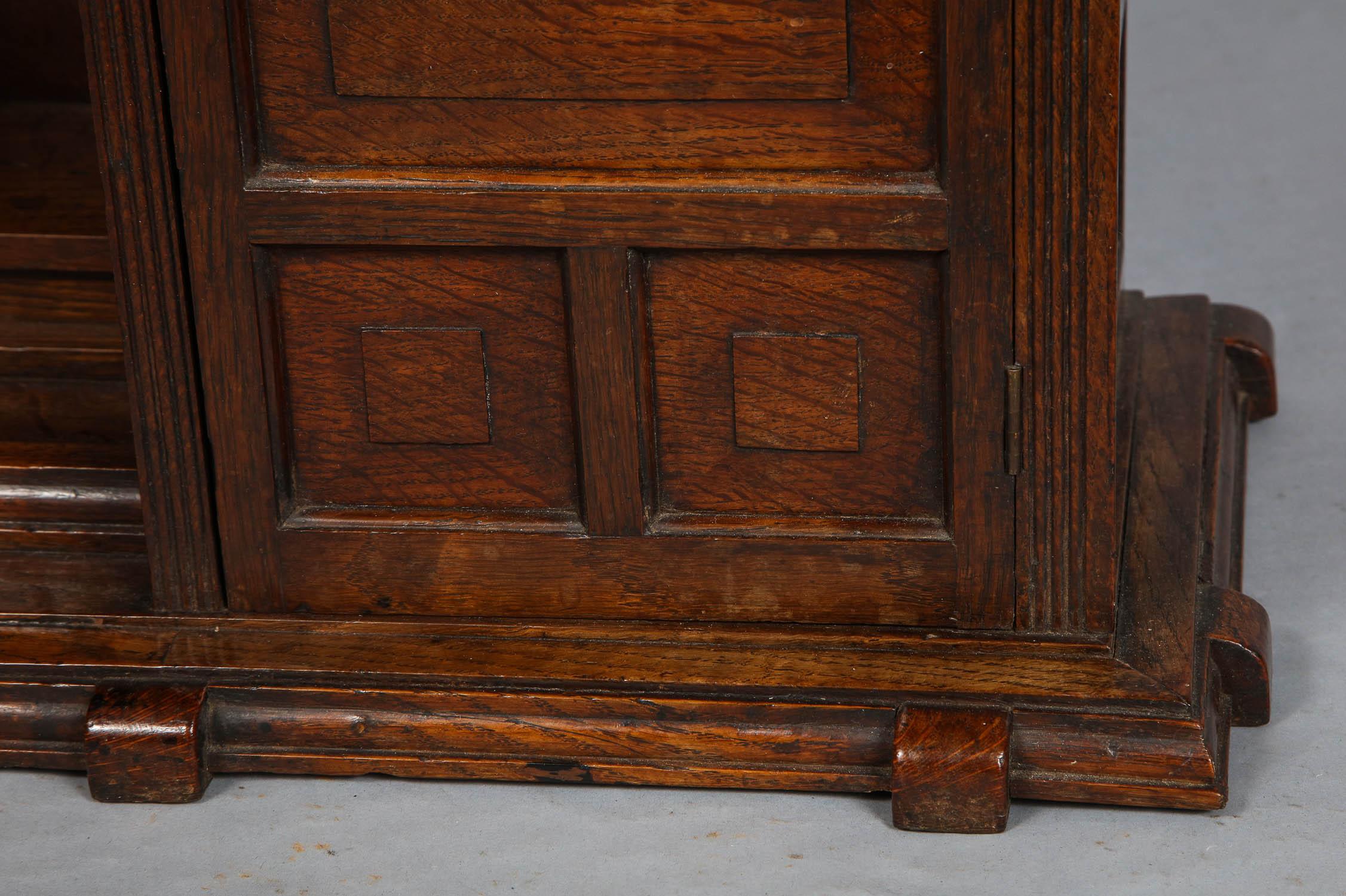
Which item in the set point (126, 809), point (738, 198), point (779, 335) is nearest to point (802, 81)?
point (738, 198)

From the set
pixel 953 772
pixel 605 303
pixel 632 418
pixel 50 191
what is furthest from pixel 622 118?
pixel 50 191

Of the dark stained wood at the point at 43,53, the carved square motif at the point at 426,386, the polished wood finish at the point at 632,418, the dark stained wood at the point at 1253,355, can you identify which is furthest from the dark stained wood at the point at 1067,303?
the dark stained wood at the point at 43,53

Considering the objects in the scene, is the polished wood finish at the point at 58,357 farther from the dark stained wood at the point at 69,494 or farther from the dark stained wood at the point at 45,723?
the dark stained wood at the point at 45,723

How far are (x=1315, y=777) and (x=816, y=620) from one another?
1.64ft

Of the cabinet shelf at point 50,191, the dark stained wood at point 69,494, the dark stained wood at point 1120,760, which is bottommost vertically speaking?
the dark stained wood at point 1120,760

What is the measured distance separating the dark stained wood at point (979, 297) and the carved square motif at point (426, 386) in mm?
463

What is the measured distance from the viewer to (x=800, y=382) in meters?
1.94

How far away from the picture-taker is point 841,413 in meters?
1.95

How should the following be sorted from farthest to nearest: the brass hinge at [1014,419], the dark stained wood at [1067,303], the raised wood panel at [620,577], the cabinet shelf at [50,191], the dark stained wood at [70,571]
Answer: the cabinet shelf at [50,191]
the dark stained wood at [70,571]
the raised wood panel at [620,577]
the brass hinge at [1014,419]
the dark stained wood at [1067,303]

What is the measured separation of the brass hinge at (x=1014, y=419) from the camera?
1.88 m

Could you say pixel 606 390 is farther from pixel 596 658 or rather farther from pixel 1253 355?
pixel 1253 355

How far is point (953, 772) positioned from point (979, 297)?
437 mm

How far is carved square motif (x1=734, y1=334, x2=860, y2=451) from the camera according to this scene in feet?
6.33

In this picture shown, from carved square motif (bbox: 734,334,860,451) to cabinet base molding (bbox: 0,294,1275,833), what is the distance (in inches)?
7.7
